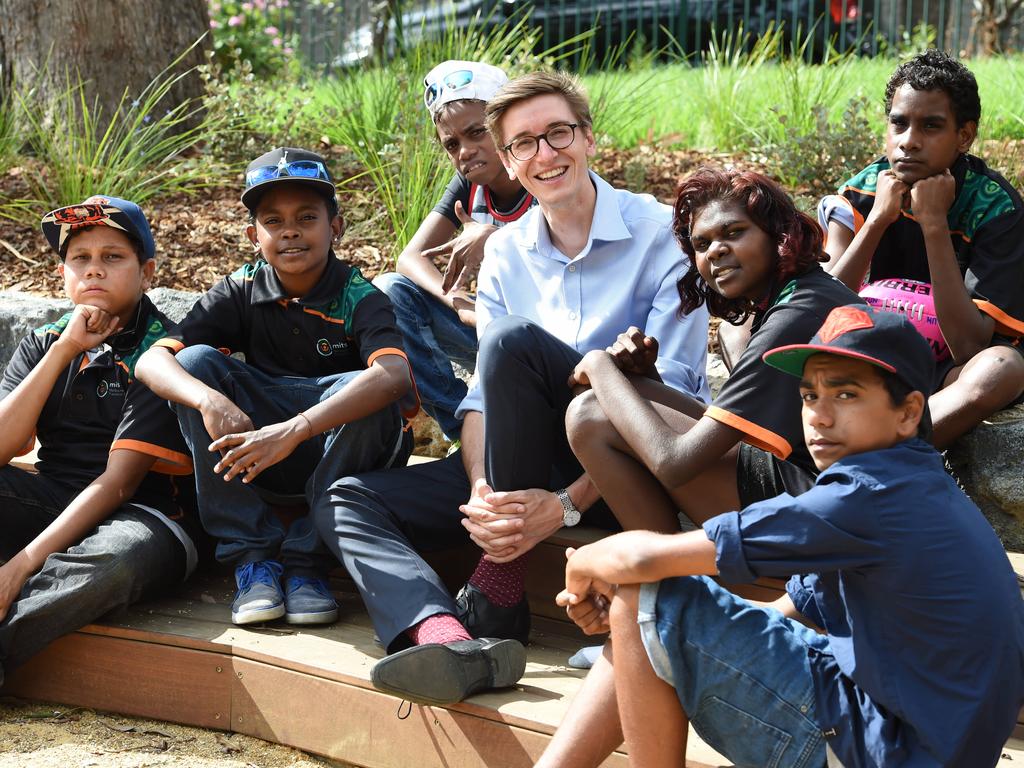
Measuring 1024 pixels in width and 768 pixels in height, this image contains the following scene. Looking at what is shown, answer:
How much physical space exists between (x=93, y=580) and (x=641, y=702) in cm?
172

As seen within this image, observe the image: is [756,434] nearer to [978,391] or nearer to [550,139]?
[978,391]

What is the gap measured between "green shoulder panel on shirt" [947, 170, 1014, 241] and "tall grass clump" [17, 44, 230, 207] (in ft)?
11.9

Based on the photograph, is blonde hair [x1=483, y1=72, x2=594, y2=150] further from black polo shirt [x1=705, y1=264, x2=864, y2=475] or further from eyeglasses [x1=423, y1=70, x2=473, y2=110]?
black polo shirt [x1=705, y1=264, x2=864, y2=475]

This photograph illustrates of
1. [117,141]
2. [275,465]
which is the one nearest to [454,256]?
[275,465]

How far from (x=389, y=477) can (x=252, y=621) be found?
536 millimetres

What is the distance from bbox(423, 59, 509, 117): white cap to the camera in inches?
156

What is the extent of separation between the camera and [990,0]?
382 inches

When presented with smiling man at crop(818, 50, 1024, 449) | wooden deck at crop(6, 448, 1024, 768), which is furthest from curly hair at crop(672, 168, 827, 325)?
wooden deck at crop(6, 448, 1024, 768)

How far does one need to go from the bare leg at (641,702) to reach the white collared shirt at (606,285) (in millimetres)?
1008

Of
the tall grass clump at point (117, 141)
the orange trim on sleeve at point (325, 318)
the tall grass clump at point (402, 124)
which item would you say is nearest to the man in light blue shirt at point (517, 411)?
the orange trim on sleeve at point (325, 318)

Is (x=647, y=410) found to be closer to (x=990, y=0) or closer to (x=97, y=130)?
(x=97, y=130)

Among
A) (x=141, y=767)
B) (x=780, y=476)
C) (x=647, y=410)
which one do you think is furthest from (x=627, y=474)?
(x=141, y=767)

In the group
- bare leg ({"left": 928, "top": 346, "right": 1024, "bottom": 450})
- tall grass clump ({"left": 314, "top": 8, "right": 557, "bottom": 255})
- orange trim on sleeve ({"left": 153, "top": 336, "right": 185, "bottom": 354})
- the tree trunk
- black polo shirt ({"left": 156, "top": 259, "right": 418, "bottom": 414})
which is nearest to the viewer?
bare leg ({"left": 928, "top": 346, "right": 1024, "bottom": 450})

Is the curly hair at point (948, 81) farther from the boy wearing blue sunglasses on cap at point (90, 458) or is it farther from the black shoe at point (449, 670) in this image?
the boy wearing blue sunglasses on cap at point (90, 458)
